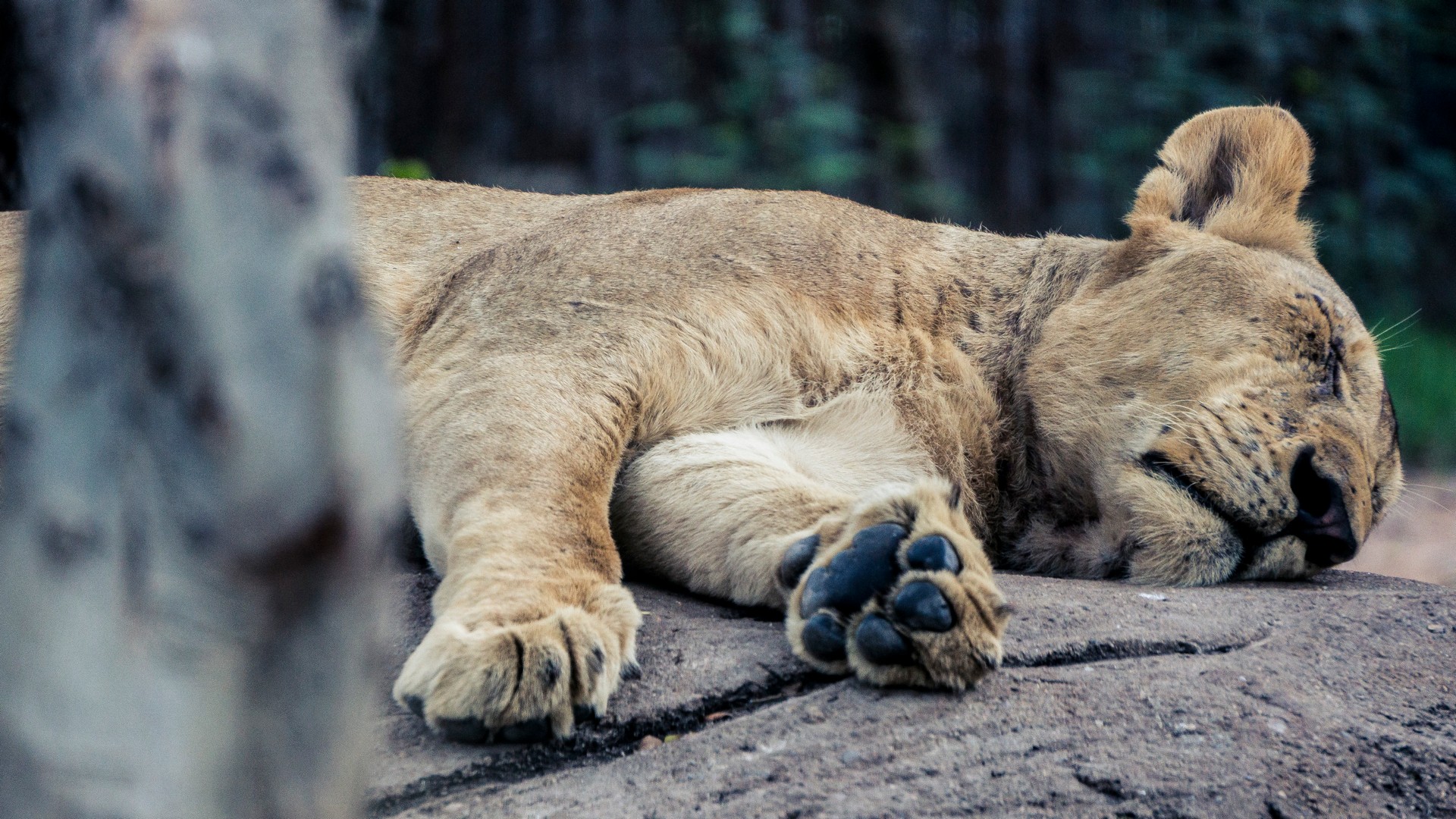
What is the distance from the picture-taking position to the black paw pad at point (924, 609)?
2.05 metres

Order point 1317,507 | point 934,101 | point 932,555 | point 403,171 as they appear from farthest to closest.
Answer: point 934,101 → point 403,171 → point 1317,507 → point 932,555

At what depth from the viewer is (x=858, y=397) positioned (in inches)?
122

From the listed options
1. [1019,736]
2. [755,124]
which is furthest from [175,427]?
[755,124]

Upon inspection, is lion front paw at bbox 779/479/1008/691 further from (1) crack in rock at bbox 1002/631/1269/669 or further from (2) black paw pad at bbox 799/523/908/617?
(1) crack in rock at bbox 1002/631/1269/669

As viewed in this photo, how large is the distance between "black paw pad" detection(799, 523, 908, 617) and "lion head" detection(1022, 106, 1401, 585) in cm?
107

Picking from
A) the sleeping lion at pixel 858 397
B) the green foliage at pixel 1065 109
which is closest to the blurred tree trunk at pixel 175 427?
the sleeping lion at pixel 858 397

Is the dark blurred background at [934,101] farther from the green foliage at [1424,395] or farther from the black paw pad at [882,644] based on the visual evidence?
the black paw pad at [882,644]

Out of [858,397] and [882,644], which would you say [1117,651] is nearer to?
[882,644]

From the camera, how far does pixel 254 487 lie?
91cm

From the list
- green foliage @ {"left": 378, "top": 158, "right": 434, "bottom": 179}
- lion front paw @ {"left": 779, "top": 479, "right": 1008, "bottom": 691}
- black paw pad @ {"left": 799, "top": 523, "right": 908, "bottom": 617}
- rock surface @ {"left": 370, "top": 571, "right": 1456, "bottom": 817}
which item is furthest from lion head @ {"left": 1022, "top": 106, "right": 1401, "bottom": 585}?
green foliage @ {"left": 378, "top": 158, "right": 434, "bottom": 179}

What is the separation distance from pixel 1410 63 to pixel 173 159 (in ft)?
38.6

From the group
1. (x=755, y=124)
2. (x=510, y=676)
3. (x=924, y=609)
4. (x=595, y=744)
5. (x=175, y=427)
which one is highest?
(x=175, y=427)

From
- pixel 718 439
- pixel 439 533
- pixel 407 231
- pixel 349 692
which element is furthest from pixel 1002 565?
pixel 349 692

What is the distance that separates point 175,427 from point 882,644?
1.37m
